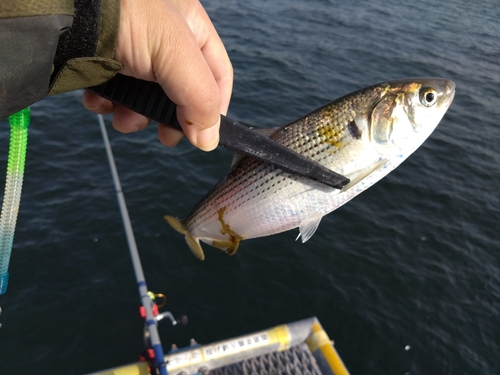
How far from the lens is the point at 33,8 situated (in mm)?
1300

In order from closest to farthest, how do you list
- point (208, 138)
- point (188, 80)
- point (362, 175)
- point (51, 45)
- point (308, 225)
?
point (51, 45) < point (188, 80) < point (208, 138) < point (362, 175) < point (308, 225)

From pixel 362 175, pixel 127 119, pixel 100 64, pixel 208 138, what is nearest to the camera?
pixel 100 64

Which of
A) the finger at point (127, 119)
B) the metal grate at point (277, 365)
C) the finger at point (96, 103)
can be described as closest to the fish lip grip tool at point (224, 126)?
the finger at point (96, 103)

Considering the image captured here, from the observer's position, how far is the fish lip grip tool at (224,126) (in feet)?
6.63

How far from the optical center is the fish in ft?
8.39

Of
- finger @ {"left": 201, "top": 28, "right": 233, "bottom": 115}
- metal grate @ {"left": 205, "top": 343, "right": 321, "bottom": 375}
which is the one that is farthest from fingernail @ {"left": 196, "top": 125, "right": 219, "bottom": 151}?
metal grate @ {"left": 205, "top": 343, "right": 321, "bottom": 375}

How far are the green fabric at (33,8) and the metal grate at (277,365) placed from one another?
13.8 ft

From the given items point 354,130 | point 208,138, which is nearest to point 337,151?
point 354,130

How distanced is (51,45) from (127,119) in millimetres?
1451

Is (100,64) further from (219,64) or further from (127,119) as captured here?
(127,119)

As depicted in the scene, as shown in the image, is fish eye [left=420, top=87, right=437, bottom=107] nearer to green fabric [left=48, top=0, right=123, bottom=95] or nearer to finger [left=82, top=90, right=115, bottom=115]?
green fabric [left=48, top=0, right=123, bottom=95]

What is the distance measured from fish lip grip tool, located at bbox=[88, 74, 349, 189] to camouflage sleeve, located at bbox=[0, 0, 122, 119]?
1.12ft

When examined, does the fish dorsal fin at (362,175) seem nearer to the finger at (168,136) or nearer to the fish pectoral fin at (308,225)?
the fish pectoral fin at (308,225)

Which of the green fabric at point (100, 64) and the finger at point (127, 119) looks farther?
the finger at point (127, 119)
